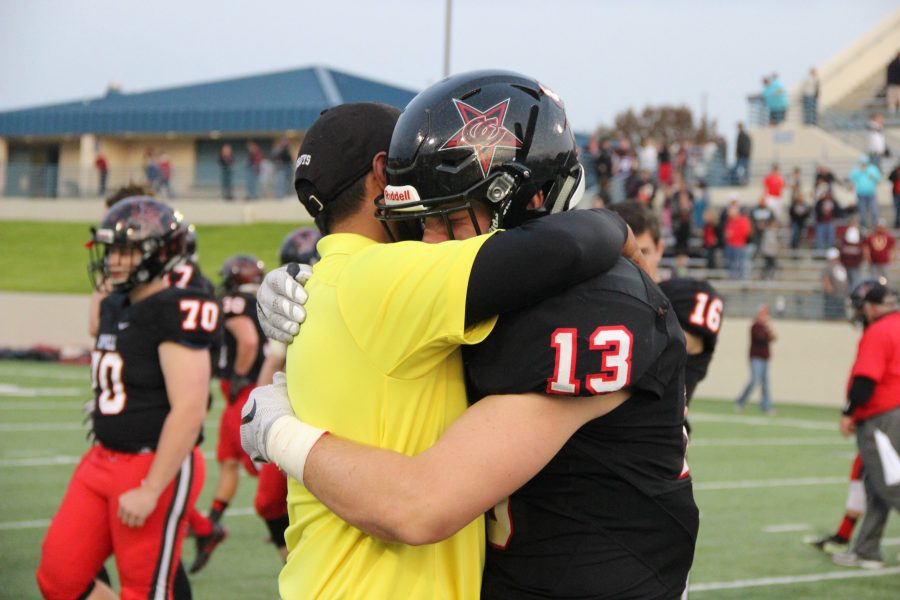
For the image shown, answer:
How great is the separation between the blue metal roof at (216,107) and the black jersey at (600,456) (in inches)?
1393

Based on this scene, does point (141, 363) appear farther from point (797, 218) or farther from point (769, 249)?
point (797, 218)

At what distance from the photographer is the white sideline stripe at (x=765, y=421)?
16469mm

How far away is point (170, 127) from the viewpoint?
3978 cm

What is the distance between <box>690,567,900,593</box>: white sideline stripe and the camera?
23.7ft

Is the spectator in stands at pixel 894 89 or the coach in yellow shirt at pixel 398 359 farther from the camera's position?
the spectator in stands at pixel 894 89

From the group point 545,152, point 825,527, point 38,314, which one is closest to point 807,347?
point 825,527

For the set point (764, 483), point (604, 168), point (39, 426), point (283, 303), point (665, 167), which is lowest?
point (39, 426)

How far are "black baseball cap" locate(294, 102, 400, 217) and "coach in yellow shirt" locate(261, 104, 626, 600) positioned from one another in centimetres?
22

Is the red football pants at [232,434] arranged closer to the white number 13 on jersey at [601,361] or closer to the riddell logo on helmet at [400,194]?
the riddell logo on helmet at [400,194]

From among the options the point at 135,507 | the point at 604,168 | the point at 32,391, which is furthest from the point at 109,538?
the point at 604,168

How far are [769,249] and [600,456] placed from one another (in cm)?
1991

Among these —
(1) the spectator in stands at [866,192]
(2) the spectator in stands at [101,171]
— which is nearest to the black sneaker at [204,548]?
(1) the spectator in stands at [866,192]

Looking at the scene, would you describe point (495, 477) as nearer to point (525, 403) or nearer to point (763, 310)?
point (525, 403)

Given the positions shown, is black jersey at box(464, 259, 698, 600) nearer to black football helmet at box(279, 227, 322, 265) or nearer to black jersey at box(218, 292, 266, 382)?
black football helmet at box(279, 227, 322, 265)
